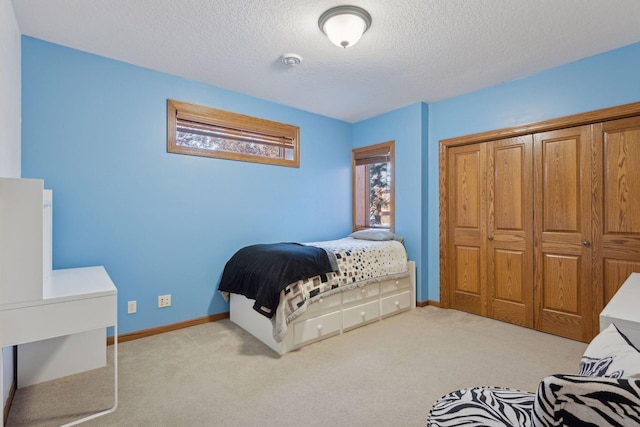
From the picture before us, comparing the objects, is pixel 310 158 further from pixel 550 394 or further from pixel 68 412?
pixel 550 394

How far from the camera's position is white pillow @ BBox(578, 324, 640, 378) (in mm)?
769

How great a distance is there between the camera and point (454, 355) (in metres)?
2.46

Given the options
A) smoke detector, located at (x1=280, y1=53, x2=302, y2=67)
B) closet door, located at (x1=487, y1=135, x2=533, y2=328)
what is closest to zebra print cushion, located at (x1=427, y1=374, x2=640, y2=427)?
smoke detector, located at (x1=280, y1=53, x2=302, y2=67)

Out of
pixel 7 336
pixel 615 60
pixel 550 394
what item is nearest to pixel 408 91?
pixel 615 60

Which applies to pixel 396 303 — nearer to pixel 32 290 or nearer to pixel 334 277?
pixel 334 277

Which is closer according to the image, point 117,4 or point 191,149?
point 117,4

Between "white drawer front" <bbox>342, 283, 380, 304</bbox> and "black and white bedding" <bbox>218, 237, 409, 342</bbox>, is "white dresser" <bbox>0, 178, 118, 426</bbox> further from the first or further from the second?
"white drawer front" <bbox>342, 283, 380, 304</bbox>

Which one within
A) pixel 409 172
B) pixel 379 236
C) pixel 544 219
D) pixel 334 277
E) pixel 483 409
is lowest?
pixel 483 409

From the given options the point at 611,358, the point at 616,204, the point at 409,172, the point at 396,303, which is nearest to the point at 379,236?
the point at 396,303

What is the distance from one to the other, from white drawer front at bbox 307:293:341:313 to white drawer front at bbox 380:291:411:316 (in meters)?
0.66

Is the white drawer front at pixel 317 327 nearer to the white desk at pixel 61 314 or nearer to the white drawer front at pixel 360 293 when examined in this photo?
the white drawer front at pixel 360 293

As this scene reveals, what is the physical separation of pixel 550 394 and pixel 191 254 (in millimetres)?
2996

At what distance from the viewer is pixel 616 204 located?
99.9 inches

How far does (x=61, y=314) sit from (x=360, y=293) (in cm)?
228
